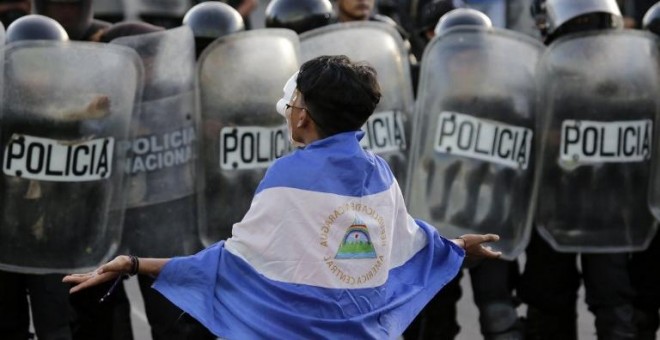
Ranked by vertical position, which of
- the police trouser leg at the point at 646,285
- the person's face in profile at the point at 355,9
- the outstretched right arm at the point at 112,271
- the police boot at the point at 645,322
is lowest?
the police boot at the point at 645,322

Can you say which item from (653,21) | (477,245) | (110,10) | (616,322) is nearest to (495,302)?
(616,322)

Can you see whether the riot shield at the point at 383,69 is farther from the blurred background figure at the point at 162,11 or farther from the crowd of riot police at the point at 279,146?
the blurred background figure at the point at 162,11

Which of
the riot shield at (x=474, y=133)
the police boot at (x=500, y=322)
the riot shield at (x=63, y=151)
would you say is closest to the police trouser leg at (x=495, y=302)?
the police boot at (x=500, y=322)

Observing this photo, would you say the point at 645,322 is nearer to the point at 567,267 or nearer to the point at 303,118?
the point at 567,267

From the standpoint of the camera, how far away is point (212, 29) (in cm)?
713

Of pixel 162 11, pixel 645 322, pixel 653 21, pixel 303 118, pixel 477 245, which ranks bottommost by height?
pixel 645 322

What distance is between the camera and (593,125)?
7.00 m

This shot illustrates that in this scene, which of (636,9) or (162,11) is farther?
(636,9)

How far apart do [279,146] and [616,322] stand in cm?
157

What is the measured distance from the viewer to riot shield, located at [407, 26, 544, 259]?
6.92m

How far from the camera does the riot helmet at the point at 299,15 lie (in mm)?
7461

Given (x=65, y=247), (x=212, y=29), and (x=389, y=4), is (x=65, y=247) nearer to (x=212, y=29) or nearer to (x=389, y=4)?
(x=212, y=29)

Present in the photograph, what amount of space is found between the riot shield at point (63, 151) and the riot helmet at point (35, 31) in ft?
0.45

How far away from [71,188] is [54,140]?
0.21 meters
